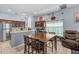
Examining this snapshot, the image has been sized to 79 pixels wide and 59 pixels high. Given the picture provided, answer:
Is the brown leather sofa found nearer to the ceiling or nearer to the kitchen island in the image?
the ceiling

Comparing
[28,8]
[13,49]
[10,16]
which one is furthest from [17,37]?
[28,8]

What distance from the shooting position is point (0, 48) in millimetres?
1558

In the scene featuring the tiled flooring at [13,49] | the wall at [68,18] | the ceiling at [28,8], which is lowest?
the tiled flooring at [13,49]

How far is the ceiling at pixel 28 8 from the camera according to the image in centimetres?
152

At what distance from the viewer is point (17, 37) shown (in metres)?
1.78

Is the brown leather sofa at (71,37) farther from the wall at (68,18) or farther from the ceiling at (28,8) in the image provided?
the ceiling at (28,8)

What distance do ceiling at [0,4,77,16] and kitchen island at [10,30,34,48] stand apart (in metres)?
0.44

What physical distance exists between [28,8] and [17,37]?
2.42 feet

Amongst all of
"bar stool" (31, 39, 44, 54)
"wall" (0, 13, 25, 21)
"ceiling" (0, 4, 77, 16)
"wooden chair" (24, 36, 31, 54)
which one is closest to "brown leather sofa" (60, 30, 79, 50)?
"bar stool" (31, 39, 44, 54)

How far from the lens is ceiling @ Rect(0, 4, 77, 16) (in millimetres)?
1521

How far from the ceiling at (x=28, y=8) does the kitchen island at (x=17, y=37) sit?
44 cm

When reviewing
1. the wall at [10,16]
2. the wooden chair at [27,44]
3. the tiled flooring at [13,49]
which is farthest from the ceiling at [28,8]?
the tiled flooring at [13,49]
